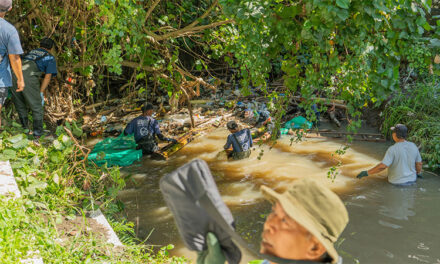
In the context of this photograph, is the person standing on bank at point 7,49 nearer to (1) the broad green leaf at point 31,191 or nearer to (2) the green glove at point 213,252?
(1) the broad green leaf at point 31,191

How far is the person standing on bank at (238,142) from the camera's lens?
22.6 feet

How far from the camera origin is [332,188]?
6.03 meters

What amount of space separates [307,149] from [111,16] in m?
4.69

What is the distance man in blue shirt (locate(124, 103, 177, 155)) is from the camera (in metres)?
7.23

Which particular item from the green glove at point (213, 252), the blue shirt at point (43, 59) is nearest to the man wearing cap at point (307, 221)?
the green glove at point (213, 252)

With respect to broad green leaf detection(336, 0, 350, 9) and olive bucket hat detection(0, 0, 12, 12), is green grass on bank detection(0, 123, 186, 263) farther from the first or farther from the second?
broad green leaf detection(336, 0, 350, 9)

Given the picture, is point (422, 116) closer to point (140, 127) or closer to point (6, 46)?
point (140, 127)

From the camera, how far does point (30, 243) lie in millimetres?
2926

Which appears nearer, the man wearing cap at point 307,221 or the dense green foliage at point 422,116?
the man wearing cap at point 307,221

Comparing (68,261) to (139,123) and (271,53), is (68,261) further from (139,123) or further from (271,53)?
(139,123)

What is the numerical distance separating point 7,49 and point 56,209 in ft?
7.37

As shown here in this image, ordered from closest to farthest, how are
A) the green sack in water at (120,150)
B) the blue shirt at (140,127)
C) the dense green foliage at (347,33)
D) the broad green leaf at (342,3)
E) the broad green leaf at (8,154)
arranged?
the broad green leaf at (342,3)
the dense green foliage at (347,33)
the broad green leaf at (8,154)
the green sack in water at (120,150)
the blue shirt at (140,127)

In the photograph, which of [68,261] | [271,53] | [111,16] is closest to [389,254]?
[271,53]

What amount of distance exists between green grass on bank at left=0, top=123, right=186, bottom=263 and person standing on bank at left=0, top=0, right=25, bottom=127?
71 centimetres
